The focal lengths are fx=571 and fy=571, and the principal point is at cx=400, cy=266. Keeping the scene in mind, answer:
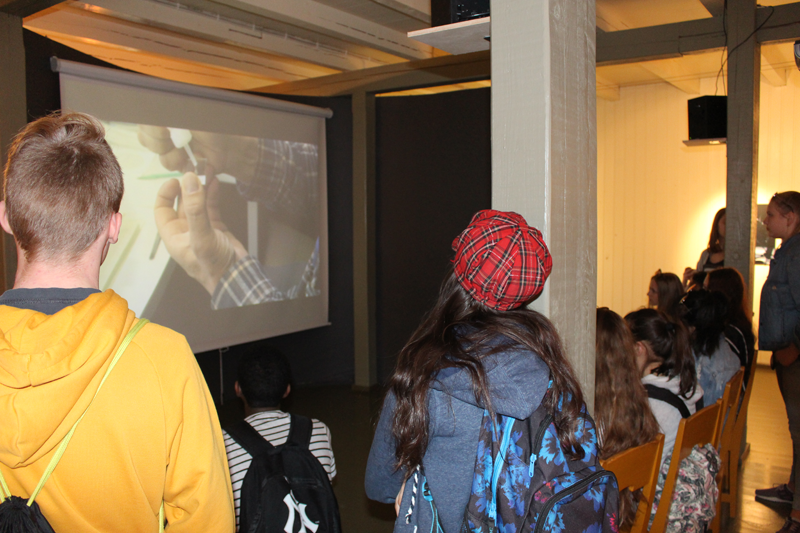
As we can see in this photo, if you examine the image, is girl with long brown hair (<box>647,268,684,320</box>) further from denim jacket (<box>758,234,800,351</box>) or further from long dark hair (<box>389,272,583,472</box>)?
long dark hair (<box>389,272,583,472</box>)

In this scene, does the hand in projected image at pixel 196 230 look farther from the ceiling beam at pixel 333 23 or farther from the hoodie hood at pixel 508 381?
the hoodie hood at pixel 508 381

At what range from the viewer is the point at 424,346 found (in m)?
0.98

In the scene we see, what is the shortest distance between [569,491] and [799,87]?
6.58 metres

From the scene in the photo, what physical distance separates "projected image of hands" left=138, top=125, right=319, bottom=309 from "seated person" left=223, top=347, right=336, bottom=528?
7.70 feet

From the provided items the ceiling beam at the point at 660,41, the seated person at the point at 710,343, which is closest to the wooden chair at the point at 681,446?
the seated person at the point at 710,343

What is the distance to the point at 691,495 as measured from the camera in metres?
1.80

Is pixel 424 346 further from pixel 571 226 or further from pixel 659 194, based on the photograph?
pixel 659 194

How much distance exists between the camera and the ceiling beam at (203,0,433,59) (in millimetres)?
3953

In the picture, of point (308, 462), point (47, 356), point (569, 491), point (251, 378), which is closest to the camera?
point (47, 356)

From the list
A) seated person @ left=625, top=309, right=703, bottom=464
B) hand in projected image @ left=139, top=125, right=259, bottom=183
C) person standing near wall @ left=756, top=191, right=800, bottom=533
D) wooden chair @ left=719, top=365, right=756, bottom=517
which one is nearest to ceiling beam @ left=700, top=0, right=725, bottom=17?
person standing near wall @ left=756, top=191, right=800, bottom=533

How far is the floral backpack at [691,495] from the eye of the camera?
1.80m

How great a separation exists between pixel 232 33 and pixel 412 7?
4.94 feet

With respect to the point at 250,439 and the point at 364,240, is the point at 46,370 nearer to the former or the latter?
the point at 250,439

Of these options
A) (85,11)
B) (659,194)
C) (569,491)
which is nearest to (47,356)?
(569,491)
